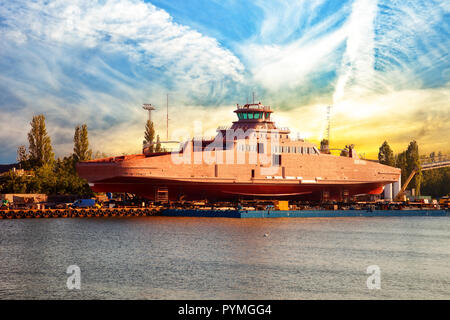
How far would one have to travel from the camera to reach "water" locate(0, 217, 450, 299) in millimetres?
23953

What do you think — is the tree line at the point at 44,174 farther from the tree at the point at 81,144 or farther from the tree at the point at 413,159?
the tree at the point at 413,159

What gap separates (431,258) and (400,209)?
4322 cm

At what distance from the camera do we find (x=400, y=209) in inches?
3004

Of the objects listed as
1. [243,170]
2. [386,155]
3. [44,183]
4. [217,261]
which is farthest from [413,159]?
[217,261]

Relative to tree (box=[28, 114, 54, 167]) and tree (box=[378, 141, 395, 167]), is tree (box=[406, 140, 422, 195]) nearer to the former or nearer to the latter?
tree (box=[378, 141, 395, 167])

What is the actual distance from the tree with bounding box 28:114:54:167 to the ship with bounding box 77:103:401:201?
16.9 metres

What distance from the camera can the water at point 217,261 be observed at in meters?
24.0

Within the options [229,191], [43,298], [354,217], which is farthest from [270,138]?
[43,298]

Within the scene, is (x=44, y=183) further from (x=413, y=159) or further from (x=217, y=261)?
(x=413, y=159)

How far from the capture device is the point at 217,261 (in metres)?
30.9

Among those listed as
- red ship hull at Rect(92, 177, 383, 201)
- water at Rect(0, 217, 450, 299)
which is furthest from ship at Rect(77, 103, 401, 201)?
water at Rect(0, 217, 450, 299)

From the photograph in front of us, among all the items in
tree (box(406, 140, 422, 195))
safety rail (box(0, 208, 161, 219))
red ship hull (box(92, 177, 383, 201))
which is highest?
tree (box(406, 140, 422, 195))

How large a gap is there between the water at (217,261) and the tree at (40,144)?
33954 millimetres
